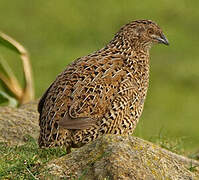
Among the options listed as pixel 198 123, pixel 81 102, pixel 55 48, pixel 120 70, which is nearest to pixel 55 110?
A: pixel 81 102

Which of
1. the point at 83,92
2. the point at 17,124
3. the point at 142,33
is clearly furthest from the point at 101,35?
the point at 83,92

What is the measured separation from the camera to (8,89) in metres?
11.3

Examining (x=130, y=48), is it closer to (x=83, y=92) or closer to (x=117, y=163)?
(x=83, y=92)

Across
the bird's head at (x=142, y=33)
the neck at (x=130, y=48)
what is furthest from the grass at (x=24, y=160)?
the bird's head at (x=142, y=33)

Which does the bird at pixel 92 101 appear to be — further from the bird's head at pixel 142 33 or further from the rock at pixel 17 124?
the rock at pixel 17 124

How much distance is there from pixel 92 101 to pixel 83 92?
0.12m

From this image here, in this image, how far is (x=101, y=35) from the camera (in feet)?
65.9

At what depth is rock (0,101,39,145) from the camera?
779 cm

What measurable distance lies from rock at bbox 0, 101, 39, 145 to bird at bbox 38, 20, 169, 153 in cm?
59

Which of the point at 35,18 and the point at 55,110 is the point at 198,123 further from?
the point at 55,110

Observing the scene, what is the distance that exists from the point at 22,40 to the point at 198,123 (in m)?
5.93

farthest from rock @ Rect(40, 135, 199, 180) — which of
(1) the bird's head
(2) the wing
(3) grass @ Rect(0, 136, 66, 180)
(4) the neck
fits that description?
(1) the bird's head

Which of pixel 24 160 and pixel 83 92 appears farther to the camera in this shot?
pixel 83 92

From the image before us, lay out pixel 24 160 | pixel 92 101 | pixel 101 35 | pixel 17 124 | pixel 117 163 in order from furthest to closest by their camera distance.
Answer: pixel 101 35
pixel 17 124
pixel 92 101
pixel 24 160
pixel 117 163
